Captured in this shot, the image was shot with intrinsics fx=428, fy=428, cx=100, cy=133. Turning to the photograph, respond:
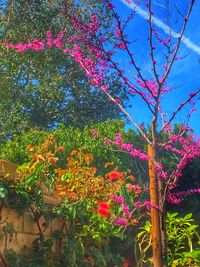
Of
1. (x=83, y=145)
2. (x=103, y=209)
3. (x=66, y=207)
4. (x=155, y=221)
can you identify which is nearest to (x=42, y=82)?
(x=83, y=145)

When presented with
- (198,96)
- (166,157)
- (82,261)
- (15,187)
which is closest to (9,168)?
(15,187)

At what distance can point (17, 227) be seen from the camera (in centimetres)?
514

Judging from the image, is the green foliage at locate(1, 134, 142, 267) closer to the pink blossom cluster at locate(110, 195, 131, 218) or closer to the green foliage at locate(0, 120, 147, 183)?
the pink blossom cluster at locate(110, 195, 131, 218)

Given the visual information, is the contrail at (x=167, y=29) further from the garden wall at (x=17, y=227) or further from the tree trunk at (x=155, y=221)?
the garden wall at (x=17, y=227)

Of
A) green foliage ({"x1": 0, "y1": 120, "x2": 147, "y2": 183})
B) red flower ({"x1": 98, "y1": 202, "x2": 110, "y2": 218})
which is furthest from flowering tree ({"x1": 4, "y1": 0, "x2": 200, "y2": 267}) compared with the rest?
green foliage ({"x1": 0, "y1": 120, "x2": 147, "y2": 183})

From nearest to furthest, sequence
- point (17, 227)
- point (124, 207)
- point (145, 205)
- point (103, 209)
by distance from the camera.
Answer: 1. point (145, 205)
2. point (124, 207)
3. point (17, 227)
4. point (103, 209)

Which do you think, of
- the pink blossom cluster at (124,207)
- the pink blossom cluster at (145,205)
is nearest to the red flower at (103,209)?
the pink blossom cluster at (124,207)

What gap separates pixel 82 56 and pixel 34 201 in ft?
6.23

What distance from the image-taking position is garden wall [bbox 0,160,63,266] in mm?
4867

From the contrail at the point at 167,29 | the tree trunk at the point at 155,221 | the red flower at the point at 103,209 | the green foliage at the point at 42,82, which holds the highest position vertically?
Answer: the green foliage at the point at 42,82

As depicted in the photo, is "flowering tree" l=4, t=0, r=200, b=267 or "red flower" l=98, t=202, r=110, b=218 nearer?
"flowering tree" l=4, t=0, r=200, b=267

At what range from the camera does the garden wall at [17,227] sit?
487cm

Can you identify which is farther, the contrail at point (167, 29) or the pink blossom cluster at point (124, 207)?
the pink blossom cluster at point (124, 207)

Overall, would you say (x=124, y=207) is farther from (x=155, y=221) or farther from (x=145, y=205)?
(x=155, y=221)
